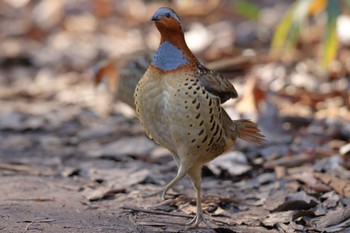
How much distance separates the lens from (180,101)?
383cm

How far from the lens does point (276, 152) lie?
5809 mm

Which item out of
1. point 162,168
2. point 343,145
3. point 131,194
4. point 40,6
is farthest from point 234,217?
point 40,6

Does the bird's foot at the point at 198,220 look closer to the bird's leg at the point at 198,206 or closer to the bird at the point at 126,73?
the bird's leg at the point at 198,206

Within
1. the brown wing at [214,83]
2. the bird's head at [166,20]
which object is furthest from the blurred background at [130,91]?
the bird's head at [166,20]

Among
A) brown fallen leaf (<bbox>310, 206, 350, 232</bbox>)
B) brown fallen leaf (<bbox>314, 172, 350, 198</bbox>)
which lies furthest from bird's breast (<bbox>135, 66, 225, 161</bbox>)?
brown fallen leaf (<bbox>314, 172, 350, 198</bbox>)

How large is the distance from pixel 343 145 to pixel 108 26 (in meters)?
6.69

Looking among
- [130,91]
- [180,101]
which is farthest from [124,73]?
[180,101]

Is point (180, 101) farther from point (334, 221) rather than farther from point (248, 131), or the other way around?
point (334, 221)

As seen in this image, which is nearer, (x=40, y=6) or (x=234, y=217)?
(x=234, y=217)

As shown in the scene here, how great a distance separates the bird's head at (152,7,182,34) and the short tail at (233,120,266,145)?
790mm

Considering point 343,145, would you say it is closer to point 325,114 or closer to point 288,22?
point 325,114

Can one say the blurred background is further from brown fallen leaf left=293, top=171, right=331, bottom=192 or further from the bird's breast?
the bird's breast

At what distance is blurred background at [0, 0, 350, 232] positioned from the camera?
5473 mm

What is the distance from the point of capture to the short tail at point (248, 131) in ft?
14.7
